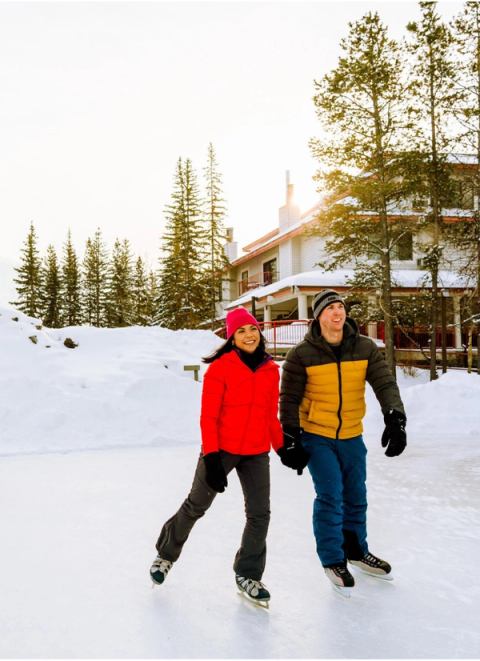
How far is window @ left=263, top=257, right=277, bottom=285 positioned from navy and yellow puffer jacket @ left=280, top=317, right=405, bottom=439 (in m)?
26.0

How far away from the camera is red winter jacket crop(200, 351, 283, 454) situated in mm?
3160

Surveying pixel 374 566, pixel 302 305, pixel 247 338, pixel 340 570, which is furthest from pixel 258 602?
pixel 302 305

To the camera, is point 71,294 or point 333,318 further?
point 71,294

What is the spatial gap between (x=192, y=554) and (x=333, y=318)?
75.4 inches

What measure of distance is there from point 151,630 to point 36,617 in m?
0.65

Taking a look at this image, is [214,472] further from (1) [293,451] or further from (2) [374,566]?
(2) [374,566]

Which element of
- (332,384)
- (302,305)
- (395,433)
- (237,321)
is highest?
(302,305)

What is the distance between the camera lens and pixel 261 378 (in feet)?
10.7

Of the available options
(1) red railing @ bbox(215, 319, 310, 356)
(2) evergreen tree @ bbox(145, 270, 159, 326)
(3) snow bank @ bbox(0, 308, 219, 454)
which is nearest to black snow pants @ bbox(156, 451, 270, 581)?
(3) snow bank @ bbox(0, 308, 219, 454)

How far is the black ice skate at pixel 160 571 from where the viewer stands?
10.9 ft

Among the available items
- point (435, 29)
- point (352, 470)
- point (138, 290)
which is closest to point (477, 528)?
point (352, 470)

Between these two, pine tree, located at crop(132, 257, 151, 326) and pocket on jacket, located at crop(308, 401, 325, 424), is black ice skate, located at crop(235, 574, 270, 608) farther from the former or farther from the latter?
pine tree, located at crop(132, 257, 151, 326)

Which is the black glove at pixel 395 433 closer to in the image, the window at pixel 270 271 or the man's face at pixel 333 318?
the man's face at pixel 333 318

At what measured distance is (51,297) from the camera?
1895 inches
